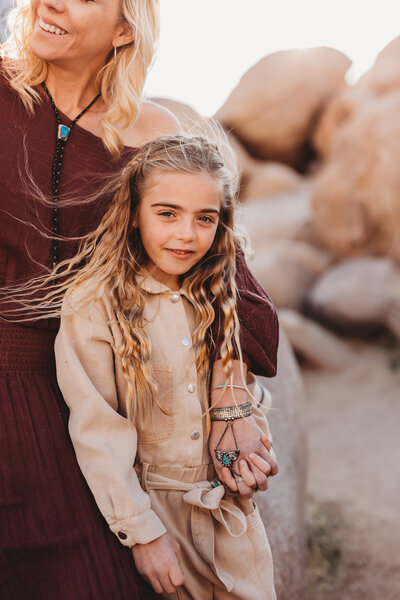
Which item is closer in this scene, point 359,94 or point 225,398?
point 225,398

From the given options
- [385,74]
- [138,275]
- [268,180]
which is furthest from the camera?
[268,180]

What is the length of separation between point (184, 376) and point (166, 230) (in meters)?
0.39

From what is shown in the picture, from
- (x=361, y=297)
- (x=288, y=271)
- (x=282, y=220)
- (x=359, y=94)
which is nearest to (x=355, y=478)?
(x=361, y=297)

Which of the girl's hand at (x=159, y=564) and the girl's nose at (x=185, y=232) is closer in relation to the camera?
the girl's hand at (x=159, y=564)

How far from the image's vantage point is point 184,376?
1.87m

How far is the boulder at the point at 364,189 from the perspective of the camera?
7.78 metres

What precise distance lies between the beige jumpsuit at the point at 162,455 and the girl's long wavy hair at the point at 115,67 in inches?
21.0

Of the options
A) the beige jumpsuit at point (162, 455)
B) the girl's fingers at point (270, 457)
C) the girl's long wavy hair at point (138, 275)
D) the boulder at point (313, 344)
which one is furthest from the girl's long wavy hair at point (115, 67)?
the boulder at point (313, 344)

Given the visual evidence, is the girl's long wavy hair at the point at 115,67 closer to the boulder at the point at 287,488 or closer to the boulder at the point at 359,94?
the boulder at the point at 287,488

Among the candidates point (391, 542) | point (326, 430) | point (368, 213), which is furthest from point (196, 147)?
point (368, 213)

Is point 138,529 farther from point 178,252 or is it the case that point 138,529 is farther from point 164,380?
point 178,252

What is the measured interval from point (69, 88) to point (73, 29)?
7.1 inches

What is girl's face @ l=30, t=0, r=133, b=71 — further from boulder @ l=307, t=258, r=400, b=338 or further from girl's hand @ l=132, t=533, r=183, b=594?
boulder @ l=307, t=258, r=400, b=338

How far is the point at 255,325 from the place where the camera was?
2.01 m
